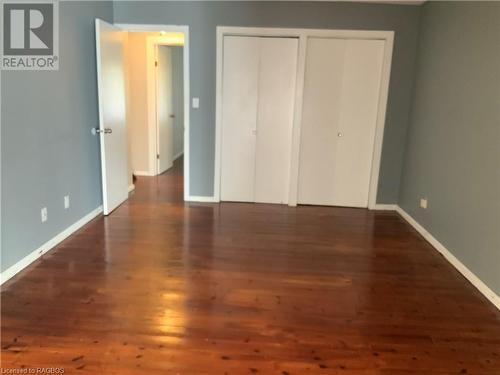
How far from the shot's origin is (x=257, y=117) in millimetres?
4766

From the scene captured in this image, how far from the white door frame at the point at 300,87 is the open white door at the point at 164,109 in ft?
6.14

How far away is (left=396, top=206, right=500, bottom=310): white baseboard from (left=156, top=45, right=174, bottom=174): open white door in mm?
3805

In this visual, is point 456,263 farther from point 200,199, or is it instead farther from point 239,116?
point 200,199

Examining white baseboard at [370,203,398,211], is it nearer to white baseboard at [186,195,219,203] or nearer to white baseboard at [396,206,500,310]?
white baseboard at [396,206,500,310]

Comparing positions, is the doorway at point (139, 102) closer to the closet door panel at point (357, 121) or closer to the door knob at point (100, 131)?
the door knob at point (100, 131)

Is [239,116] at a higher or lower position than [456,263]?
higher

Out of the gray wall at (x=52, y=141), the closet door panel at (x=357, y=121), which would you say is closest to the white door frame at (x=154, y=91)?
the gray wall at (x=52, y=141)

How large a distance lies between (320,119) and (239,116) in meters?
0.96

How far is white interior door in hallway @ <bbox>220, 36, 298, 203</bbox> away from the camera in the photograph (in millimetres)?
4582

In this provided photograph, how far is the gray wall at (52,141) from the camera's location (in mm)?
2832

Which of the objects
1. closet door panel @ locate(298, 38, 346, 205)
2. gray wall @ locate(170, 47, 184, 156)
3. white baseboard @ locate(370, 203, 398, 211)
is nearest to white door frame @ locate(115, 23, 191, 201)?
gray wall @ locate(170, 47, 184, 156)

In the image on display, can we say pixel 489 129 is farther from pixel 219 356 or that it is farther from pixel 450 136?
pixel 219 356

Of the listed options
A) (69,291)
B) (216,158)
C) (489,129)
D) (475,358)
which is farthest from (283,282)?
(216,158)

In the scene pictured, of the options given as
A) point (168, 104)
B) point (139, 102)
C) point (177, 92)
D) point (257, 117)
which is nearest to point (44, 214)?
point (257, 117)
